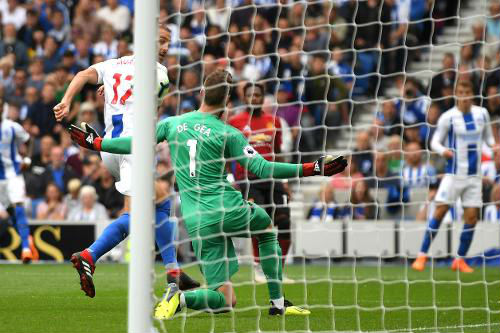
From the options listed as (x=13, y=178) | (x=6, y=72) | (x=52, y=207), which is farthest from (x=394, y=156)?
(x=6, y=72)

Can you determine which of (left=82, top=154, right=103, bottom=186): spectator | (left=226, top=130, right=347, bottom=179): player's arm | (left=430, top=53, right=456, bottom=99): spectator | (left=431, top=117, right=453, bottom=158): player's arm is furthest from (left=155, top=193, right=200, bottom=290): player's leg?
(left=82, top=154, right=103, bottom=186): spectator

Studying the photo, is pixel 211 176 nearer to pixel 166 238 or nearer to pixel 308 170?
pixel 308 170

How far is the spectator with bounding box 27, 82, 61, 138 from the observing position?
18.5 metres

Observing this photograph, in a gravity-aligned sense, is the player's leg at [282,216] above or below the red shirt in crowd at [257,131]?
below

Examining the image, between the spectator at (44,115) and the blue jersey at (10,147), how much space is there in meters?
4.48

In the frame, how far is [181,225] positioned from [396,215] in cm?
318

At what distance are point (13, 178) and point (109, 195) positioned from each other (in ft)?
8.98

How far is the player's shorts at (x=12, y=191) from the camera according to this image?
13.8 m

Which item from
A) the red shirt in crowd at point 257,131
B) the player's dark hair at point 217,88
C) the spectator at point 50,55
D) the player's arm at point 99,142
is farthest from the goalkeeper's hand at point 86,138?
the spectator at point 50,55

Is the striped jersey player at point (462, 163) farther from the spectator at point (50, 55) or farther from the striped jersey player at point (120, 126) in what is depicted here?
the spectator at point (50, 55)

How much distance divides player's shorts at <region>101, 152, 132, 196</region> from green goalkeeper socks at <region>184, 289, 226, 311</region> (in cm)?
188

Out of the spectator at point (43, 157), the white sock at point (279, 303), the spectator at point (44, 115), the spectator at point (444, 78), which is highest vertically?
the spectator at point (444, 78)

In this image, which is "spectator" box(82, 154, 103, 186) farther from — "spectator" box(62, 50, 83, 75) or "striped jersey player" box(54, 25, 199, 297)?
"striped jersey player" box(54, 25, 199, 297)

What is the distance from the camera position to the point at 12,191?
1384 centimetres
